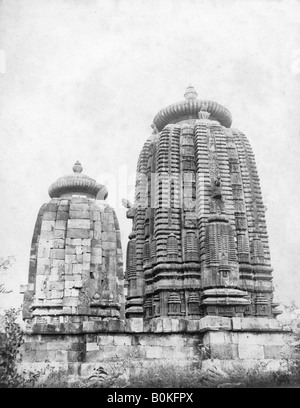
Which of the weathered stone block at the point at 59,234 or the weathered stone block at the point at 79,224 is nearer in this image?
the weathered stone block at the point at 59,234

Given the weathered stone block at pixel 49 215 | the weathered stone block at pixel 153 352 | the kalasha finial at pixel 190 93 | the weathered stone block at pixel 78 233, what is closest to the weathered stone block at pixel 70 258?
the weathered stone block at pixel 78 233

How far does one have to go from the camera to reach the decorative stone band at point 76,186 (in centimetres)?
2331

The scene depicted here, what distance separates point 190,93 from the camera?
71.1 feet

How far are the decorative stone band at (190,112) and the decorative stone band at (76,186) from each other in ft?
14.0

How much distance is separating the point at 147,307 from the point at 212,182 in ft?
17.5

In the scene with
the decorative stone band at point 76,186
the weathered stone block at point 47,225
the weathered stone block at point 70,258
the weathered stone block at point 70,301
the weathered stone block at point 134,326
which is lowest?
the weathered stone block at point 134,326

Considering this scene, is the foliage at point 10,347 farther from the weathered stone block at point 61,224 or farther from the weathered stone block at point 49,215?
the weathered stone block at point 49,215

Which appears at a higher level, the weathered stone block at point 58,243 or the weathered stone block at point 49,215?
the weathered stone block at point 49,215


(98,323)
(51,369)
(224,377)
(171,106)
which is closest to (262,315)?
(224,377)

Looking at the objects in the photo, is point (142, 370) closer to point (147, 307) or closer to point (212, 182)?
point (147, 307)

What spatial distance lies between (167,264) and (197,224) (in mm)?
1905

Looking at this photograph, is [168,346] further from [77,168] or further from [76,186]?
[77,168]

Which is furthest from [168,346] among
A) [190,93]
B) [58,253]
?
[190,93]

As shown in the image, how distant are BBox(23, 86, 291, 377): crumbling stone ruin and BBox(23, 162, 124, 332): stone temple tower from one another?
0.15 feet
